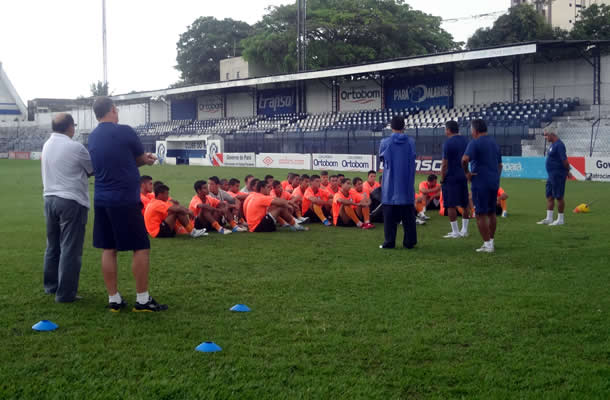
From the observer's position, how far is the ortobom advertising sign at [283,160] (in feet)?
133

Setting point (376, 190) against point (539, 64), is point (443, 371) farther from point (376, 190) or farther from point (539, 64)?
point (539, 64)

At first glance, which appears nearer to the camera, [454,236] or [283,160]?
[454,236]

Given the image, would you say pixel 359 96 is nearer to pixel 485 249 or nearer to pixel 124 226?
pixel 485 249

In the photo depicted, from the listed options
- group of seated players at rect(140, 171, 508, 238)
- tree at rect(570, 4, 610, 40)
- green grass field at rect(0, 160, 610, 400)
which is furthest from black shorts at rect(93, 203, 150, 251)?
tree at rect(570, 4, 610, 40)

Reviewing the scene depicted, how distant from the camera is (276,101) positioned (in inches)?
2200

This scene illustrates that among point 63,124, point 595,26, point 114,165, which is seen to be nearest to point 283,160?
point 595,26

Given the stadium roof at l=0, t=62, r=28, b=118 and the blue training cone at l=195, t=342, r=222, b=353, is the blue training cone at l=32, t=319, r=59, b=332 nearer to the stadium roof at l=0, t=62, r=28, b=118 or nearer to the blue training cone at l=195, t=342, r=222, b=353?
the blue training cone at l=195, t=342, r=222, b=353

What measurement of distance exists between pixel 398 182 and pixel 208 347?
5.55 metres

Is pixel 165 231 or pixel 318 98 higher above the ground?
pixel 318 98

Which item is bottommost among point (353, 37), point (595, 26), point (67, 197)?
point (67, 197)

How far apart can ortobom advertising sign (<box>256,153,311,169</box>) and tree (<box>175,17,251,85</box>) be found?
37418mm

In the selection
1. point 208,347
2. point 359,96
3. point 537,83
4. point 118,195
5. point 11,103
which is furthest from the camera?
point 11,103

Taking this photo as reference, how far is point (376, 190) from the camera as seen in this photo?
1347 cm

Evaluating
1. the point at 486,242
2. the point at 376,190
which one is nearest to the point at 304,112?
the point at 376,190
